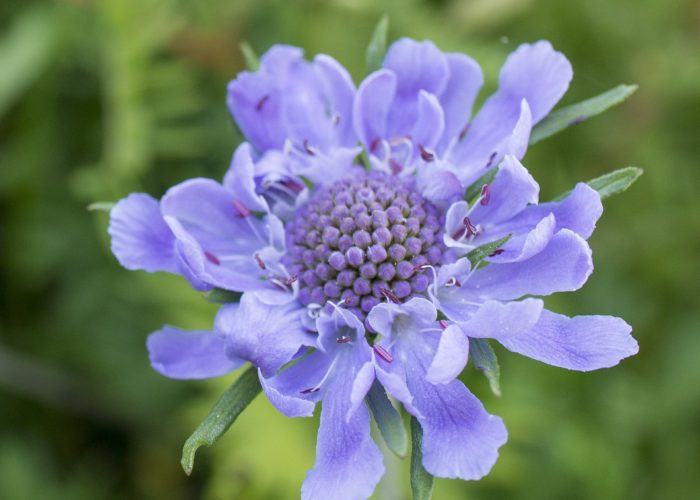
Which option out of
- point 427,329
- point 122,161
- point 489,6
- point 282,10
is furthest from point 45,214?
point 427,329

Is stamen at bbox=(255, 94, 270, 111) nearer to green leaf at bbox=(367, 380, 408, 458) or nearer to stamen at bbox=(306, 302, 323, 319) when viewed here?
stamen at bbox=(306, 302, 323, 319)

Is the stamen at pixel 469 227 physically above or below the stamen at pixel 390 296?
above

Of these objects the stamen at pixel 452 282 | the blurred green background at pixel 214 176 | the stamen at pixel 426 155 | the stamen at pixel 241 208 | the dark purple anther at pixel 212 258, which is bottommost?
the blurred green background at pixel 214 176

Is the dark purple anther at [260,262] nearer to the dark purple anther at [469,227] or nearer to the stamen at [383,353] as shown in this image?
the stamen at [383,353]

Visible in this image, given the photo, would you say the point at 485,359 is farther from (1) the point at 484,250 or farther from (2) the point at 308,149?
(2) the point at 308,149

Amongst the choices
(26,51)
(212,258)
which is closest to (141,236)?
(212,258)

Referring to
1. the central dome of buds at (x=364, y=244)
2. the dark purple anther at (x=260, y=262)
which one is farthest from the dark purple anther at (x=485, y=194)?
the dark purple anther at (x=260, y=262)

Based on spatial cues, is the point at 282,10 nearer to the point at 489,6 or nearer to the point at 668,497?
the point at 489,6

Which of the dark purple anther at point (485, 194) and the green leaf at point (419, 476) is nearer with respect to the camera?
the green leaf at point (419, 476)
